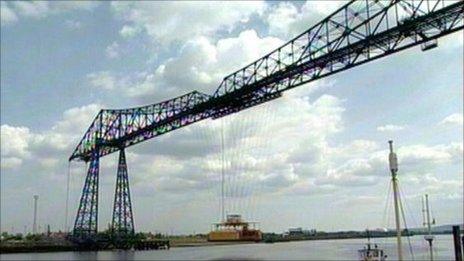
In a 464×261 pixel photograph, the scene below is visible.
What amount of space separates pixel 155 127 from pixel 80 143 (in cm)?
2649

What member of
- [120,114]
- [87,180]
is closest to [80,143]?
[87,180]

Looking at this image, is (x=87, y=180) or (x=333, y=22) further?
(x=87, y=180)

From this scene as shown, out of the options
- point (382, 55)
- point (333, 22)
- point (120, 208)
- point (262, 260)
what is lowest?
point (262, 260)

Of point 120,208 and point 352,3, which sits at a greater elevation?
point 352,3

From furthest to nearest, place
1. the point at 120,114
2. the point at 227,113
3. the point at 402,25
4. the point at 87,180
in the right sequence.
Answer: the point at 87,180
the point at 120,114
the point at 227,113
the point at 402,25

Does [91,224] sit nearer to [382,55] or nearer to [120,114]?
[120,114]

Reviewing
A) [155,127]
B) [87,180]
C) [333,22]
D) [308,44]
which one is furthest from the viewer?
[87,180]

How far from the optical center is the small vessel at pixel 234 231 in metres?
64.8

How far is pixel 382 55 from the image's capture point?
36.8 meters

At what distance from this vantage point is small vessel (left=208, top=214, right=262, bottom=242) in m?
64.8

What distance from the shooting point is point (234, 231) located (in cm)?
6488

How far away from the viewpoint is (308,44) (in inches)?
1655

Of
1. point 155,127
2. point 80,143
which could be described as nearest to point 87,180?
point 80,143

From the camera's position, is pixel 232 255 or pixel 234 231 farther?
pixel 232 255
